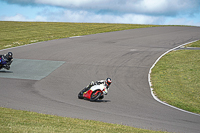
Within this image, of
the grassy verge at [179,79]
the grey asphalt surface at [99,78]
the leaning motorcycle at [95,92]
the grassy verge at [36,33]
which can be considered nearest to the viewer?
the grey asphalt surface at [99,78]

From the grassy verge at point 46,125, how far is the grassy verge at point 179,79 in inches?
248

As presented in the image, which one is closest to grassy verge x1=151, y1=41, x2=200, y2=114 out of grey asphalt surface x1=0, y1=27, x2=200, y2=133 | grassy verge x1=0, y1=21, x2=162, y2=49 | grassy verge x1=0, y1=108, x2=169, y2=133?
grey asphalt surface x1=0, y1=27, x2=200, y2=133

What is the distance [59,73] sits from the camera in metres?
20.5

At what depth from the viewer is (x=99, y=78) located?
19.4 metres

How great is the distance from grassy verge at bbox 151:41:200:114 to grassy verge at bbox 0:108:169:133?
248 inches

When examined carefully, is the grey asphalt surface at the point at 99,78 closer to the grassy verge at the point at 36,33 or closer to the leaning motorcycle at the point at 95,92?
the leaning motorcycle at the point at 95,92

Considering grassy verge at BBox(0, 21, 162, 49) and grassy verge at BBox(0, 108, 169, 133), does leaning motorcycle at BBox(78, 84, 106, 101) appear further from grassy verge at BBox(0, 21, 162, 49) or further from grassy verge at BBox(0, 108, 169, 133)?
grassy verge at BBox(0, 21, 162, 49)

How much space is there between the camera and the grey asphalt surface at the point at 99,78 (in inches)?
434

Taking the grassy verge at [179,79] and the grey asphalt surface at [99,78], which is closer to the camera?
the grey asphalt surface at [99,78]

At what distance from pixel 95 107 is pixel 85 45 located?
64.1 ft

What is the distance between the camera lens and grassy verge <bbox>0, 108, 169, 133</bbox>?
7527 mm

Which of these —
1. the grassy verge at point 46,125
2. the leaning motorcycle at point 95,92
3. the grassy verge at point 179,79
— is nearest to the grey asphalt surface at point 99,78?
the leaning motorcycle at point 95,92

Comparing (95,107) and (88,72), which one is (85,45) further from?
(95,107)

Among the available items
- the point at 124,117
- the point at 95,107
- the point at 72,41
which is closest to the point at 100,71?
the point at 95,107
